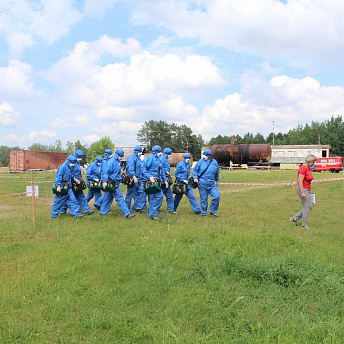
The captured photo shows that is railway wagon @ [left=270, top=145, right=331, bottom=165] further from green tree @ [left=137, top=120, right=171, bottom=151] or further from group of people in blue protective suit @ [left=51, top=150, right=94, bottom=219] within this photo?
green tree @ [left=137, top=120, right=171, bottom=151]

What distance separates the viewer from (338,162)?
30125 millimetres

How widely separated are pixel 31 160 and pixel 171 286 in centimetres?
3607

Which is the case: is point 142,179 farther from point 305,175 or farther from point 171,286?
point 171,286

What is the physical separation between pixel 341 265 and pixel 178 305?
2.54 m

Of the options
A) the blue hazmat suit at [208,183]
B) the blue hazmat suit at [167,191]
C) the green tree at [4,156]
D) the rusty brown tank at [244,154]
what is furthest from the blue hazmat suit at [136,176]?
the green tree at [4,156]

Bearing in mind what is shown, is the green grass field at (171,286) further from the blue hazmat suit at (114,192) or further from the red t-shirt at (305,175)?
the blue hazmat suit at (114,192)

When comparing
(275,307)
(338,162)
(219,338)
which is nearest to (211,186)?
(275,307)

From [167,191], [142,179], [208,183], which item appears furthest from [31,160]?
[208,183]

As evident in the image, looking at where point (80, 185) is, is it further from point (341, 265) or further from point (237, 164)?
point (237, 164)

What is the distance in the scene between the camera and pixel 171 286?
372 centimetres

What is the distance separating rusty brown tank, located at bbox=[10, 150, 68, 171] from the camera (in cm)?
3506

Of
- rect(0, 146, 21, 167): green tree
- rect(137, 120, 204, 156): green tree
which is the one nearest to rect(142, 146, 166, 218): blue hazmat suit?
rect(137, 120, 204, 156): green tree

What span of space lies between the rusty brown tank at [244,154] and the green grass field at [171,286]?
28.2 meters

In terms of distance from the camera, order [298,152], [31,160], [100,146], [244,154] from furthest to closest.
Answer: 1. [100,146]
2. [298,152]
3. [31,160]
4. [244,154]
